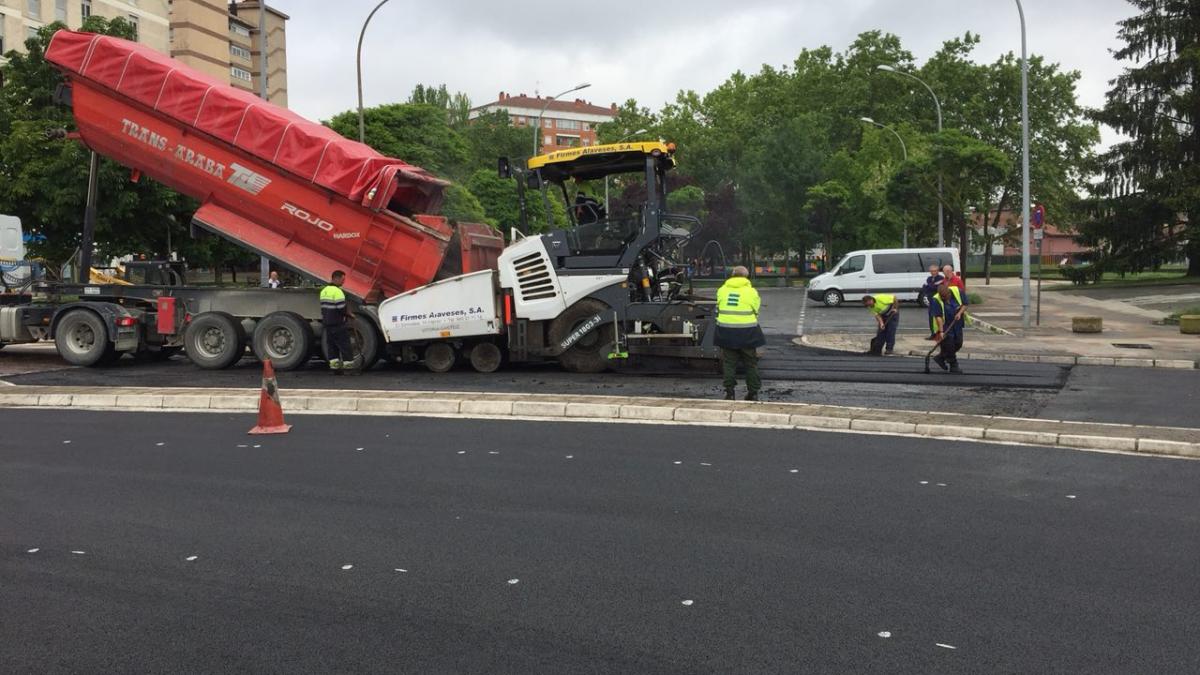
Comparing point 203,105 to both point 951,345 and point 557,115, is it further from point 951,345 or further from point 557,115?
point 557,115

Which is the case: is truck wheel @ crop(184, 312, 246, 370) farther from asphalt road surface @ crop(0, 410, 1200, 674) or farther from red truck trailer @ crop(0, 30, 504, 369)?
asphalt road surface @ crop(0, 410, 1200, 674)

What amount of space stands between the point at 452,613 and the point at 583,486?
2.57 m

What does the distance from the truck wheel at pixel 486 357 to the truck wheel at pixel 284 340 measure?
2.45 meters

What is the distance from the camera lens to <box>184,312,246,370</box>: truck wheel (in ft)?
48.7

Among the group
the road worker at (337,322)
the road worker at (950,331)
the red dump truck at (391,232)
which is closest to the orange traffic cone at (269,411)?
the road worker at (337,322)

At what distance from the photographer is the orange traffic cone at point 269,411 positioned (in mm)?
9359

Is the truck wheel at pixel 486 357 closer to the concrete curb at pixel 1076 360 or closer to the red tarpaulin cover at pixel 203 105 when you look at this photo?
the red tarpaulin cover at pixel 203 105

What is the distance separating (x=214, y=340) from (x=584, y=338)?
18.5 feet

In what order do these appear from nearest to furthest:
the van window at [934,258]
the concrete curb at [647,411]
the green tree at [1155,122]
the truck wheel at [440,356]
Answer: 1. the concrete curb at [647,411]
2. the truck wheel at [440,356]
3. the van window at [934,258]
4. the green tree at [1155,122]

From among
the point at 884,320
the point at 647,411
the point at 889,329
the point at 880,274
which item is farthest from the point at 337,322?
the point at 880,274

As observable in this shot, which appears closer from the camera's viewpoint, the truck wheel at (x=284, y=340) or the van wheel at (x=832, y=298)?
the truck wheel at (x=284, y=340)

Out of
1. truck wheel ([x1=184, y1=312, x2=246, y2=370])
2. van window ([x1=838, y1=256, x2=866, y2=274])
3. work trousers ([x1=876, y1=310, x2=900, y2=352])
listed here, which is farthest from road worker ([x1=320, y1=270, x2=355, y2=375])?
van window ([x1=838, y1=256, x2=866, y2=274])

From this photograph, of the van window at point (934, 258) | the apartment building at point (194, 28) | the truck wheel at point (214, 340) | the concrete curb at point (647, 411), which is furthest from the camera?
the apartment building at point (194, 28)

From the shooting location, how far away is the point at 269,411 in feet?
30.8
